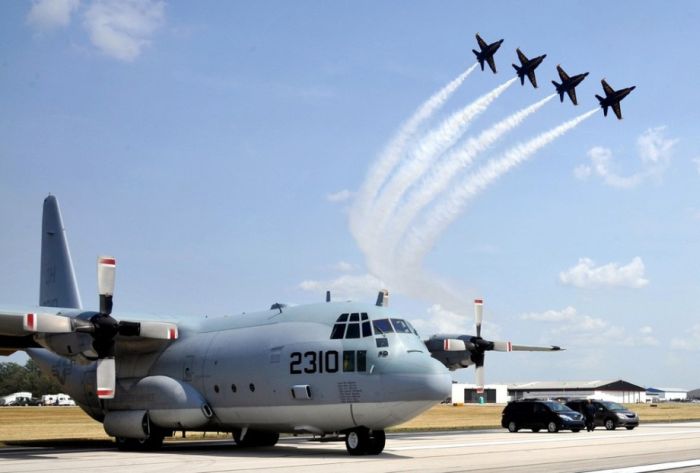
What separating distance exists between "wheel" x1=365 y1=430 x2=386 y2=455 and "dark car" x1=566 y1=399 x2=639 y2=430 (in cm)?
2321

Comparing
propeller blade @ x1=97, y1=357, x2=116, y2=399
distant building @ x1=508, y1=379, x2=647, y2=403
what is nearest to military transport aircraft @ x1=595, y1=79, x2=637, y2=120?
propeller blade @ x1=97, y1=357, x2=116, y2=399

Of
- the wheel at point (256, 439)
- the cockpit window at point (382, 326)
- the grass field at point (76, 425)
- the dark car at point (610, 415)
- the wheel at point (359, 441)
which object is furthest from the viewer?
the dark car at point (610, 415)

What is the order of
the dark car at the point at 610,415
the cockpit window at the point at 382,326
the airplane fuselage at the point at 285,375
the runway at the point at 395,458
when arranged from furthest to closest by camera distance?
the dark car at the point at 610,415 → the cockpit window at the point at 382,326 → the airplane fuselage at the point at 285,375 → the runway at the point at 395,458

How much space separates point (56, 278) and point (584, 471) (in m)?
23.8

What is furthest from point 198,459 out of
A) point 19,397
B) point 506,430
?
point 19,397

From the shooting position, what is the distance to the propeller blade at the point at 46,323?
2402 cm

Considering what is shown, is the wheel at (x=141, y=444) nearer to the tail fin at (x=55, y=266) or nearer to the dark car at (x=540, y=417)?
the tail fin at (x=55, y=266)

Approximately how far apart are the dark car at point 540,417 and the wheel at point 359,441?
19266 millimetres

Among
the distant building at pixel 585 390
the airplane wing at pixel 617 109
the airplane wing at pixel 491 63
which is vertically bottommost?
the distant building at pixel 585 390

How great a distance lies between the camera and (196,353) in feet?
92.9

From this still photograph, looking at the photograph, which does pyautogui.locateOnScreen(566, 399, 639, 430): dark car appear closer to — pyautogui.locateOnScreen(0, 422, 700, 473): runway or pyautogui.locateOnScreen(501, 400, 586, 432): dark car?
pyautogui.locateOnScreen(501, 400, 586, 432): dark car

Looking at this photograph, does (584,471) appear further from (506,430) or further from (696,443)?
(506,430)

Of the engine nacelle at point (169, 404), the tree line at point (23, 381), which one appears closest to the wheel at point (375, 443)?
the engine nacelle at point (169, 404)

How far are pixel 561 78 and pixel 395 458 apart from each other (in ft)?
139
